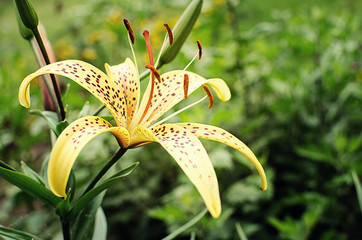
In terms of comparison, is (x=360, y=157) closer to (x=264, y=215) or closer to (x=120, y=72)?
(x=264, y=215)

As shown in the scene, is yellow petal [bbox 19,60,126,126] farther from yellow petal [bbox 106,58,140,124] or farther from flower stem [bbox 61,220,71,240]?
flower stem [bbox 61,220,71,240]

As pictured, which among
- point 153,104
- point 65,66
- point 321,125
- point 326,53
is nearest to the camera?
point 65,66

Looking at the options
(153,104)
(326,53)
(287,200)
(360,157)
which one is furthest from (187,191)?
(326,53)

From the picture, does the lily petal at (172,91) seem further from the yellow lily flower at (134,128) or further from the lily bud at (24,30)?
the lily bud at (24,30)

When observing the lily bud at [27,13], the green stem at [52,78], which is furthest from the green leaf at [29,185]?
the lily bud at [27,13]

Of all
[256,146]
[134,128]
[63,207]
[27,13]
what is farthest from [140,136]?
[256,146]

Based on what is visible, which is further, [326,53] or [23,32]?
[326,53]
